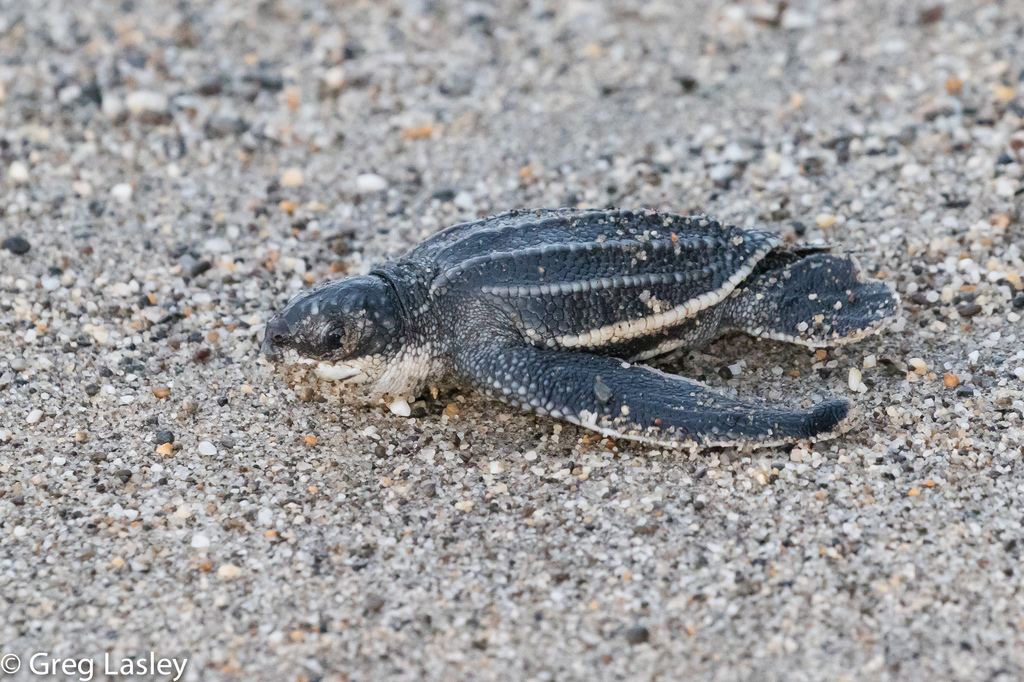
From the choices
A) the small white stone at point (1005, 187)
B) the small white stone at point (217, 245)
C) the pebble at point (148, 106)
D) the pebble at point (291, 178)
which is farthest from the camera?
the pebble at point (148, 106)

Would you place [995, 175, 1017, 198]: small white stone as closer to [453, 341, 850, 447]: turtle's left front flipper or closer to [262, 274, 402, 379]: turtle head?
[453, 341, 850, 447]: turtle's left front flipper

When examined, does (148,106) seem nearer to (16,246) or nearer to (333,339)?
(16,246)

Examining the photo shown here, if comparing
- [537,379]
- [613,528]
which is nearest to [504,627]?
[613,528]

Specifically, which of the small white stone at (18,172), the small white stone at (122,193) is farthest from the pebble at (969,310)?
the small white stone at (18,172)

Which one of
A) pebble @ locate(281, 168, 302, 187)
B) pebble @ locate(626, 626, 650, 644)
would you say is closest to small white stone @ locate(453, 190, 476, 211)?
pebble @ locate(281, 168, 302, 187)

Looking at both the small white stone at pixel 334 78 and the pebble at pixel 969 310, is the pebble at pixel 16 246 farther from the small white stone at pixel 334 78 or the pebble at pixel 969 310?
the pebble at pixel 969 310

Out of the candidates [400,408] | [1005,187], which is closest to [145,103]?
[400,408]

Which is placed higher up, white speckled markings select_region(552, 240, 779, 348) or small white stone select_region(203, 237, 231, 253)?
white speckled markings select_region(552, 240, 779, 348)
